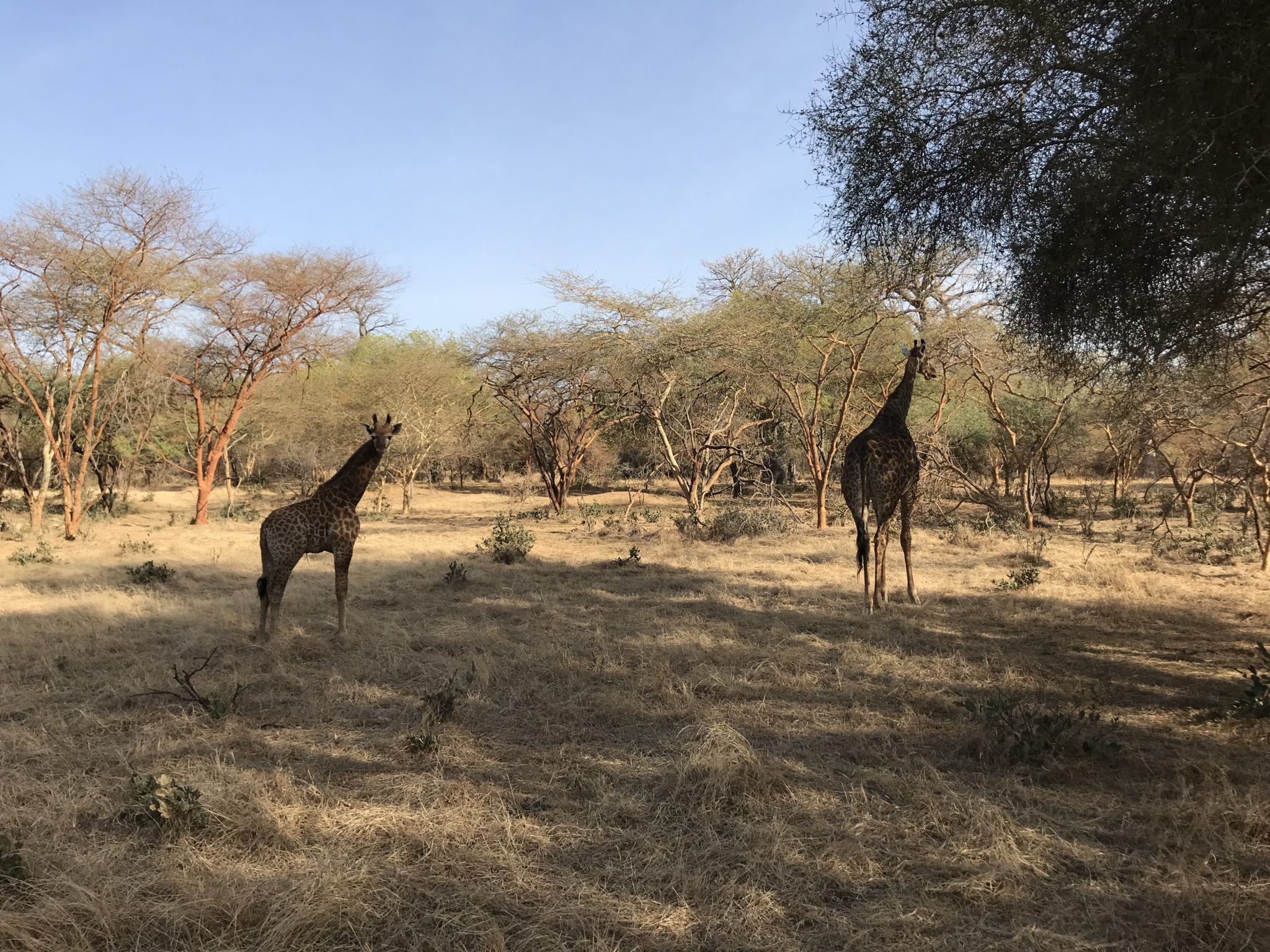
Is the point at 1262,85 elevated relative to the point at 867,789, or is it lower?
elevated

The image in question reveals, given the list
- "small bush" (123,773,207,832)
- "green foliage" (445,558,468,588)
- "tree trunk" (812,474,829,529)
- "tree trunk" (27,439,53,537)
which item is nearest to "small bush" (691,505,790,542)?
"tree trunk" (812,474,829,529)

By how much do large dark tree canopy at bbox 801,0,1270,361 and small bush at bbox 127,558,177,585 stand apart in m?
9.65

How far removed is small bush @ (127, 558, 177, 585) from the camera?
32.2ft

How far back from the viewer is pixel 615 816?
3.41 m

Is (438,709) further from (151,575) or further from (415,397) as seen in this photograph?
(415,397)

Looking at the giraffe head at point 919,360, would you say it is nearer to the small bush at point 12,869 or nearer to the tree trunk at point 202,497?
the small bush at point 12,869

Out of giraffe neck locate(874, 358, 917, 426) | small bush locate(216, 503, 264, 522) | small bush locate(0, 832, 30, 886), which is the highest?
giraffe neck locate(874, 358, 917, 426)

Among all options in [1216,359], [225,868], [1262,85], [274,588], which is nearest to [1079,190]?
[1262,85]

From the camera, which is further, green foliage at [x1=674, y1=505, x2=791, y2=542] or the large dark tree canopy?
green foliage at [x1=674, y1=505, x2=791, y2=542]

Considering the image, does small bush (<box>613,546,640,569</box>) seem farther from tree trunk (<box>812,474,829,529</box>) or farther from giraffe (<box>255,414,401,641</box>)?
tree trunk (<box>812,474,829,529</box>)

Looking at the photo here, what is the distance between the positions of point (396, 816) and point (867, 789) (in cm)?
231

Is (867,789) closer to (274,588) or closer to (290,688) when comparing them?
(290,688)

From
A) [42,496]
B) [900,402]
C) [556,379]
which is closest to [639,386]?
[556,379]

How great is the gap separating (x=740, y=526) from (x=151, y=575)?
983 cm
